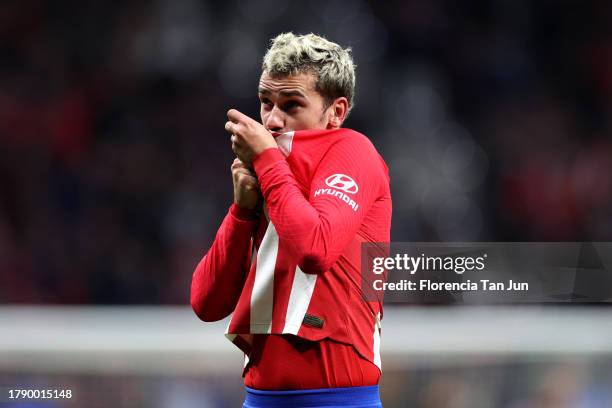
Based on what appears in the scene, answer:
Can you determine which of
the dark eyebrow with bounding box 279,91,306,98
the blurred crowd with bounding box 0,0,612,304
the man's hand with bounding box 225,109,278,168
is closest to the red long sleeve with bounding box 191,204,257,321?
the man's hand with bounding box 225,109,278,168

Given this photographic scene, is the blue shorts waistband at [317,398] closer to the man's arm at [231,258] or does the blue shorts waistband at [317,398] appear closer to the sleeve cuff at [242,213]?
the man's arm at [231,258]

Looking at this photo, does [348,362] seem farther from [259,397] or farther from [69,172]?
[69,172]

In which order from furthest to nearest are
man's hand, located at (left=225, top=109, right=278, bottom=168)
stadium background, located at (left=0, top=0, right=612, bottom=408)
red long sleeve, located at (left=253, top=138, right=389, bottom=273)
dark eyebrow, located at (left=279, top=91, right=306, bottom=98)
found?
1. stadium background, located at (left=0, top=0, right=612, bottom=408)
2. dark eyebrow, located at (left=279, top=91, right=306, bottom=98)
3. man's hand, located at (left=225, top=109, right=278, bottom=168)
4. red long sleeve, located at (left=253, top=138, right=389, bottom=273)

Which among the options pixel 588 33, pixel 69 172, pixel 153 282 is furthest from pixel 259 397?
pixel 588 33

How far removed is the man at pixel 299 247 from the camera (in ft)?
5.42

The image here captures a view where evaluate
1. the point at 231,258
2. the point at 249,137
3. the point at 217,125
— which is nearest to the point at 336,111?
the point at 249,137

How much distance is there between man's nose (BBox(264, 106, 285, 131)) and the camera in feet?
6.06

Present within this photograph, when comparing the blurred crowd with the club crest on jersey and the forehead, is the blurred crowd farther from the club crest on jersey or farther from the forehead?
the club crest on jersey

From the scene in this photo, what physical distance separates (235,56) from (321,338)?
4.96 metres

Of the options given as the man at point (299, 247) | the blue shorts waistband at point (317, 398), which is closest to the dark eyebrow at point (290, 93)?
the man at point (299, 247)

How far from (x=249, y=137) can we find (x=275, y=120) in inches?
6.0

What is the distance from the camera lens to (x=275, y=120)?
1848mm

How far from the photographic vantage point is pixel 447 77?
6.44 m

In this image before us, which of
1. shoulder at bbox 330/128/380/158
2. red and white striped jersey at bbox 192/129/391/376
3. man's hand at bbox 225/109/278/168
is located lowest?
red and white striped jersey at bbox 192/129/391/376
